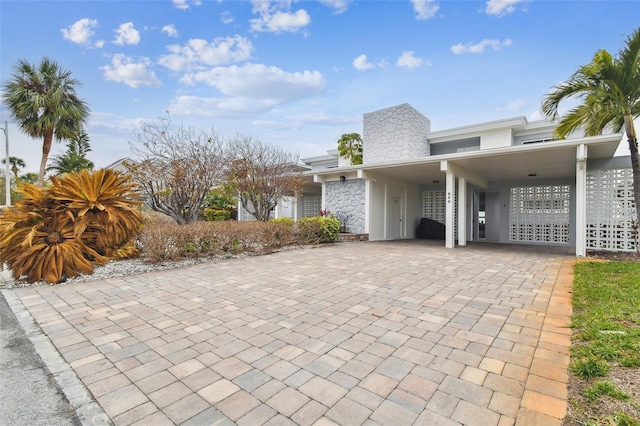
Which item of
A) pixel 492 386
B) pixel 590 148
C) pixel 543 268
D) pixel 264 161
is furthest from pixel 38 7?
pixel 590 148

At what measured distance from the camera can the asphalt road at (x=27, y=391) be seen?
1.93 meters

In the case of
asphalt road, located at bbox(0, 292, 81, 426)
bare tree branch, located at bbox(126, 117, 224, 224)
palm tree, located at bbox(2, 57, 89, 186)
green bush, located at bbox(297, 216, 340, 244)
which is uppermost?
palm tree, located at bbox(2, 57, 89, 186)

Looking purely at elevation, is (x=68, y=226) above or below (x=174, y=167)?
below

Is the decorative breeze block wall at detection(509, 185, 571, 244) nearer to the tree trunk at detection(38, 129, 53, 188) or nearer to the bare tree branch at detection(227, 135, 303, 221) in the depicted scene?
the bare tree branch at detection(227, 135, 303, 221)

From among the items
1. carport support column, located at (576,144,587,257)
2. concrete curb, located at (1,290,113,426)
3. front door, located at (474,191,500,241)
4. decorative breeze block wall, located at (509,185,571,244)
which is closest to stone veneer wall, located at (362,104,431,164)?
front door, located at (474,191,500,241)

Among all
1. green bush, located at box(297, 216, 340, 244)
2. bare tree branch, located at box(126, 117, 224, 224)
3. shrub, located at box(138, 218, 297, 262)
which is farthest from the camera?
green bush, located at box(297, 216, 340, 244)

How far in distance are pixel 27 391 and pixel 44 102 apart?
2108 centimetres

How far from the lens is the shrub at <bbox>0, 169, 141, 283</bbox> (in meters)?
5.36

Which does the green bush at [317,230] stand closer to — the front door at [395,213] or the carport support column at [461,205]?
the front door at [395,213]

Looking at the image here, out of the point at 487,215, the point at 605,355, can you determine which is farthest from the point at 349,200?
the point at 605,355

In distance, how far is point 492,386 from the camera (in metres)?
2.22

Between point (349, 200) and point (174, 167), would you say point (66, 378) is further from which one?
point (349, 200)

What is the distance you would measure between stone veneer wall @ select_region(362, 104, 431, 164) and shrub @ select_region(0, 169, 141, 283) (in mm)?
12883

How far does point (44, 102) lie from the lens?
17.0 metres
